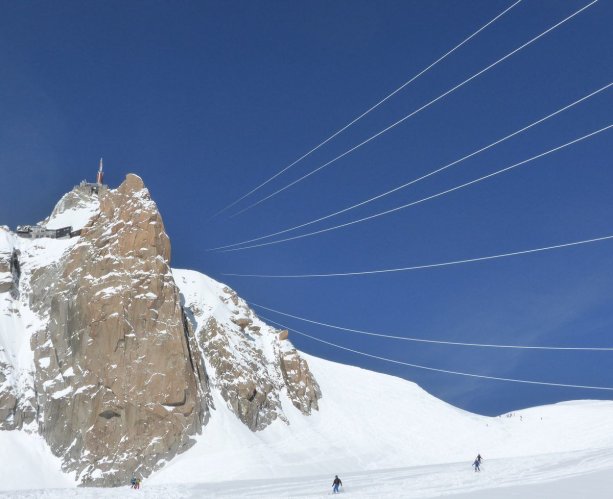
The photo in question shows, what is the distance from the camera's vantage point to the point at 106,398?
219 ft

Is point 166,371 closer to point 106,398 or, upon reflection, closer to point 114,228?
point 106,398

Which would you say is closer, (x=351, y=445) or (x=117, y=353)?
(x=117, y=353)

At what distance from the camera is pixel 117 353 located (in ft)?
227

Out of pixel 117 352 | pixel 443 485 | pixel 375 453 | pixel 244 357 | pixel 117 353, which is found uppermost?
pixel 244 357

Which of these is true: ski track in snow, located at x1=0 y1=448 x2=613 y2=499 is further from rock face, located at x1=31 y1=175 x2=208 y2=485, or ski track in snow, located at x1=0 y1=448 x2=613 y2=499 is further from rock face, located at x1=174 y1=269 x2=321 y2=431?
rock face, located at x1=174 y1=269 x2=321 y2=431

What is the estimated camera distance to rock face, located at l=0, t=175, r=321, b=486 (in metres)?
65.4

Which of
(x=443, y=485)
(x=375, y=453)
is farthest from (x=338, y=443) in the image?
(x=443, y=485)

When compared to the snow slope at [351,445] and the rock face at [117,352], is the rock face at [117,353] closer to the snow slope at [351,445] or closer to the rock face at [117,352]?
the rock face at [117,352]

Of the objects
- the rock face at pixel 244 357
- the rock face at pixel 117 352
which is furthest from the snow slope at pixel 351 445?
the rock face at pixel 117 352

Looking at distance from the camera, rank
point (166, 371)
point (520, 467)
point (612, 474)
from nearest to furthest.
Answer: point (612, 474), point (520, 467), point (166, 371)

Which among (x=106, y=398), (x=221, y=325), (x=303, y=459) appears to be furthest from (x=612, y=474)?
(x=221, y=325)

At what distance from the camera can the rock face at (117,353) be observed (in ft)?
215

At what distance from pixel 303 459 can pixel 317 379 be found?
25.7 metres

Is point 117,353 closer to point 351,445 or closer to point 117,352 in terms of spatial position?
point 117,352
